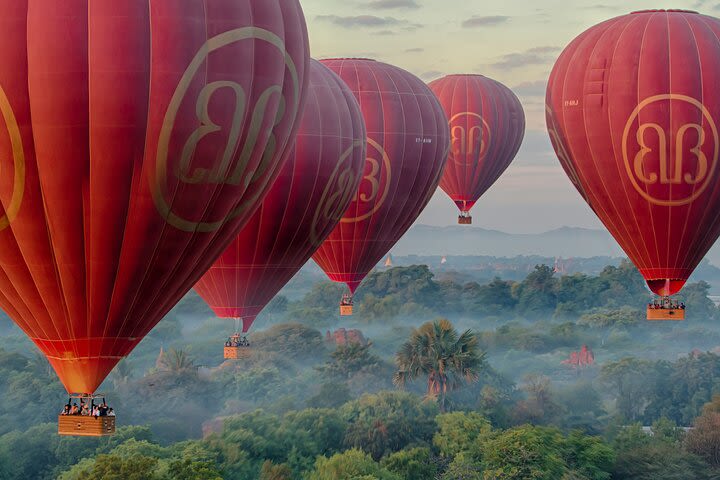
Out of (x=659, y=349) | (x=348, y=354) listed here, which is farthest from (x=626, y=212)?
(x=659, y=349)

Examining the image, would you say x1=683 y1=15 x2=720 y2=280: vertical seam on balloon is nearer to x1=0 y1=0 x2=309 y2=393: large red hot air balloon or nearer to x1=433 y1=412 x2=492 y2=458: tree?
x1=0 y1=0 x2=309 y2=393: large red hot air balloon

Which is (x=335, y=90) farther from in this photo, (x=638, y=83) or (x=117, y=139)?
(x=117, y=139)

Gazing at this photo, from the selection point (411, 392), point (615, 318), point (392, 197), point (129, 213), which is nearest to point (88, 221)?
point (129, 213)

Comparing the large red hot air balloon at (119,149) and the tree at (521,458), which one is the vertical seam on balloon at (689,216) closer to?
the large red hot air balloon at (119,149)

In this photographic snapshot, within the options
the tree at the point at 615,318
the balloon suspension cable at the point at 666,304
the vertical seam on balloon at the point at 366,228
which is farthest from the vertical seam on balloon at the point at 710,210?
the tree at the point at 615,318

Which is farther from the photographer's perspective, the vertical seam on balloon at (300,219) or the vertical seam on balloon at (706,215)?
the vertical seam on balloon at (706,215)

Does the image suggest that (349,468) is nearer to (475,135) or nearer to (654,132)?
(475,135)
